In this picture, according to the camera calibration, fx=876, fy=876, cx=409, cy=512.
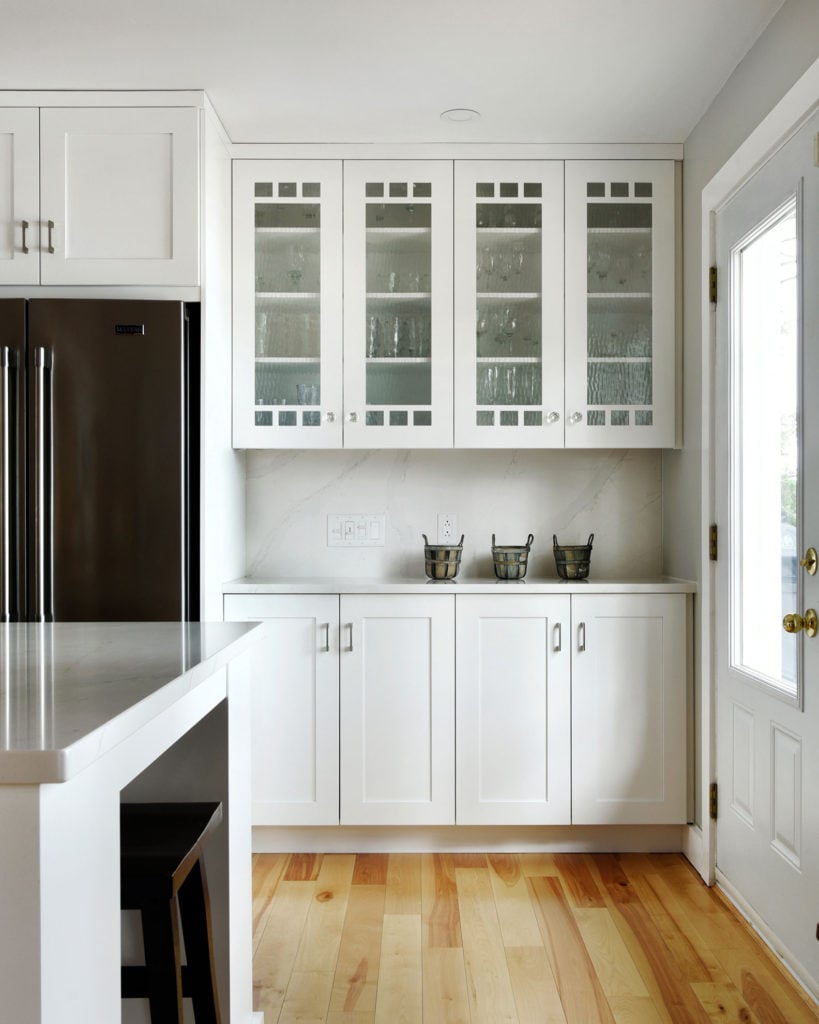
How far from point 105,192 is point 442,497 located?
162 centimetres

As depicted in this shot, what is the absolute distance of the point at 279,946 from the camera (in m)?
2.41

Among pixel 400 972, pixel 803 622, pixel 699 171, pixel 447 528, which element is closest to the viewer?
pixel 803 622

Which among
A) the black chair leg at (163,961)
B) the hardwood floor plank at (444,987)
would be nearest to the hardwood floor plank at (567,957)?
the hardwood floor plank at (444,987)

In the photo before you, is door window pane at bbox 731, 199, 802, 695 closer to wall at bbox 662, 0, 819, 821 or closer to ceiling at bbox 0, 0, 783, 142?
wall at bbox 662, 0, 819, 821

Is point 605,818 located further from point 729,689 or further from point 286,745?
point 286,745

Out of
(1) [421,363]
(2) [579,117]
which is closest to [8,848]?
(1) [421,363]

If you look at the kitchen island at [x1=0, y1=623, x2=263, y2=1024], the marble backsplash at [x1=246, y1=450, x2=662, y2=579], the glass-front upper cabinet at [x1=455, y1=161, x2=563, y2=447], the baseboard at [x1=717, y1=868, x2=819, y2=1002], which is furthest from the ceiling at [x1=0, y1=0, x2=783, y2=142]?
the baseboard at [x1=717, y1=868, x2=819, y2=1002]

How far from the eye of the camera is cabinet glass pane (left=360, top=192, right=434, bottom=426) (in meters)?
3.15

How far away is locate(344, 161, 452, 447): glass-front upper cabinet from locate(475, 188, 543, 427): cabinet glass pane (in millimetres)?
120

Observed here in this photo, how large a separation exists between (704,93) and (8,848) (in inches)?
112

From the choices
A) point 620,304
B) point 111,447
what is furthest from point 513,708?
point 111,447

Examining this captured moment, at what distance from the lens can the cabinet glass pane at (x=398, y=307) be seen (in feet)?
10.3

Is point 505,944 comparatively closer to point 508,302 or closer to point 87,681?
point 87,681

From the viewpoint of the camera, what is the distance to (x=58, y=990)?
0.86 m
